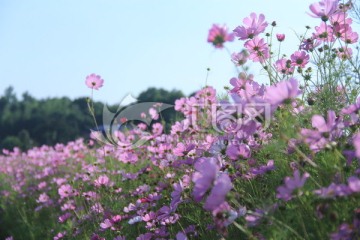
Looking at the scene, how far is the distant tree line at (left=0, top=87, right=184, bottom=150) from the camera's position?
106 feet

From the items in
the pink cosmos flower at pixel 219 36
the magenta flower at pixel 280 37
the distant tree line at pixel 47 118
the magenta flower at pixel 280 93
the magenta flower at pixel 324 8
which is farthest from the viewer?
the distant tree line at pixel 47 118

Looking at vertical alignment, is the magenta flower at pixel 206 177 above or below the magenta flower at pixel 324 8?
below

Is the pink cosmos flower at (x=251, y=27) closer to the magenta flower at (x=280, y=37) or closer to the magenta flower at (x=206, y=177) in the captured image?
the magenta flower at (x=280, y=37)

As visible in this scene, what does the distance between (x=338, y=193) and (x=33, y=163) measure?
22.2ft

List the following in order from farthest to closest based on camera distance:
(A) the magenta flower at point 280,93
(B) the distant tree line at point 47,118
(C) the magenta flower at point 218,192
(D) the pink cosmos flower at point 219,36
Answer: (B) the distant tree line at point 47,118, (D) the pink cosmos flower at point 219,36, (A) the magenta flower at point 280,93, (C) the magenta flower at point 218,192

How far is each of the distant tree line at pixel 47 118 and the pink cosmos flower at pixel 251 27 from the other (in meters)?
26.7

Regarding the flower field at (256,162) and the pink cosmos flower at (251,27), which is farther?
the pink cosmos flower at (251,27)

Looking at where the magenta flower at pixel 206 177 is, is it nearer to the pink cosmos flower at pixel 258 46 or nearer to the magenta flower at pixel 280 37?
the pink cosmos flower at pixel 258 46

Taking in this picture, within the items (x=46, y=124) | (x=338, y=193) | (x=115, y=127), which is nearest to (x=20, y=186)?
(x=115, y=127)

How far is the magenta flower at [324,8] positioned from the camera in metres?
2.26

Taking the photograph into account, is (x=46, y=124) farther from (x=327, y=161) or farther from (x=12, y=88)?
(x=327, y=161)

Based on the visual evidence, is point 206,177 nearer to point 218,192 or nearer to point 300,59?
point 218,192

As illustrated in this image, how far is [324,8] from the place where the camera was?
2275 mm

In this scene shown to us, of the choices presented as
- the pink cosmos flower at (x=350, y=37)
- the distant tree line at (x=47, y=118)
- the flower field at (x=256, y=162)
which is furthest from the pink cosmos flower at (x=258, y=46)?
the distant tree line at (x=47, y=118)
